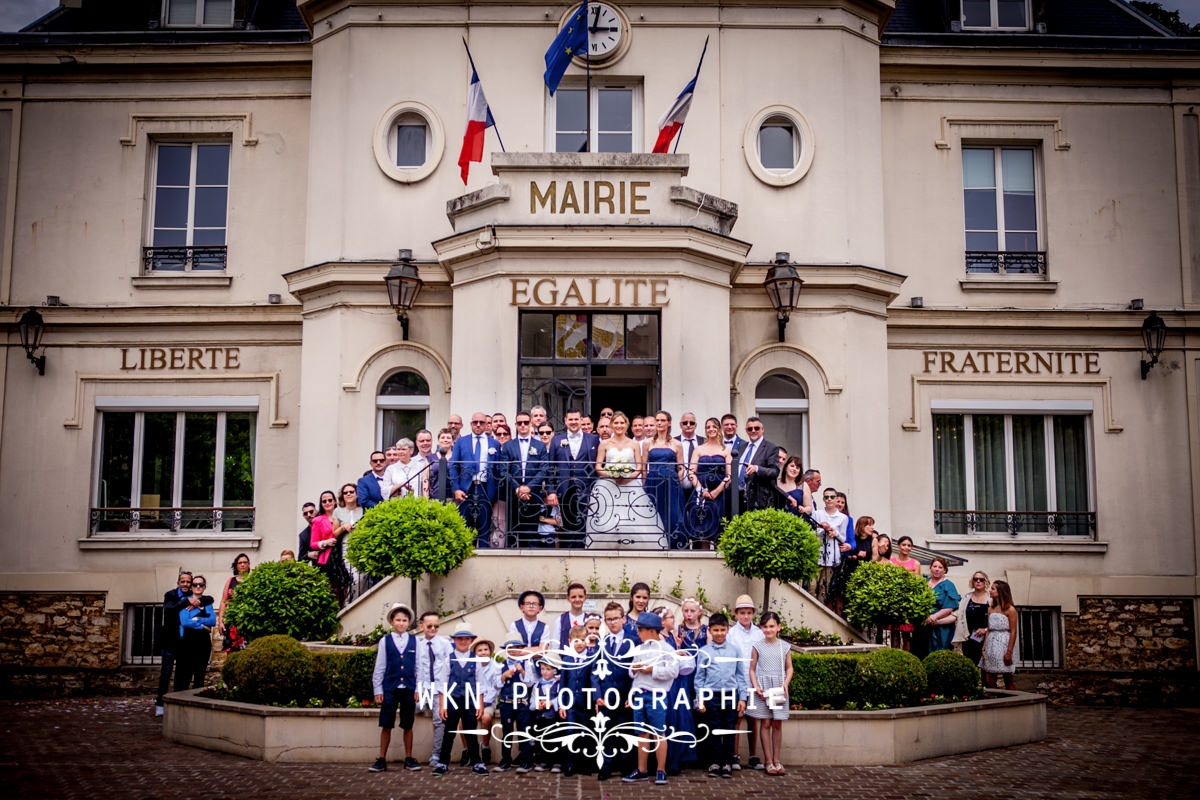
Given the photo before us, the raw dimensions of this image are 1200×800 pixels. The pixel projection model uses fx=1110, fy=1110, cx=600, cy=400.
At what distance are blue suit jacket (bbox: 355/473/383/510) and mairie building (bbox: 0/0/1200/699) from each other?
107 inches

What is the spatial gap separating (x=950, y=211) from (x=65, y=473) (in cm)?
1451

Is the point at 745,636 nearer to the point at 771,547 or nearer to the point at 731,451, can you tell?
the point at 771,547

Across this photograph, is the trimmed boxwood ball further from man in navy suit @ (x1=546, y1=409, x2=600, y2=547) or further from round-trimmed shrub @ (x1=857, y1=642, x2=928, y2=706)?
man in navy suit @ (x1=546, y1=409, x2=600, y2=547)

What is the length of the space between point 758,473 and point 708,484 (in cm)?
59

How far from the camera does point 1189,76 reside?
17750 millimetres

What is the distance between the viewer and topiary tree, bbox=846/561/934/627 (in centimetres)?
1193

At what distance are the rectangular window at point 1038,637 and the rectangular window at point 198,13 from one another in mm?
16030

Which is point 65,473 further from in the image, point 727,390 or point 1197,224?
point 1197,224

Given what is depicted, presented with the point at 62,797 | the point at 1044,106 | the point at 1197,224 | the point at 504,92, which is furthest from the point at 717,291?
the point at 62,797

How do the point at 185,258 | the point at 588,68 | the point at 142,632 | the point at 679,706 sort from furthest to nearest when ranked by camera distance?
the point at 185,258 < the point at 142,632 < the point at 588,68 < the point at 679,706

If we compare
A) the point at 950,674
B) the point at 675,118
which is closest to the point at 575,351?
the point at 675,118

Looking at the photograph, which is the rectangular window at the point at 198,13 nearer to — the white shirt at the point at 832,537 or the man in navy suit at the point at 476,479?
the man in navy suit at the point at 476,479

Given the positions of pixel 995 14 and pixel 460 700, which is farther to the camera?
pixel 995 14

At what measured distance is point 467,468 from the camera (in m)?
12.9
